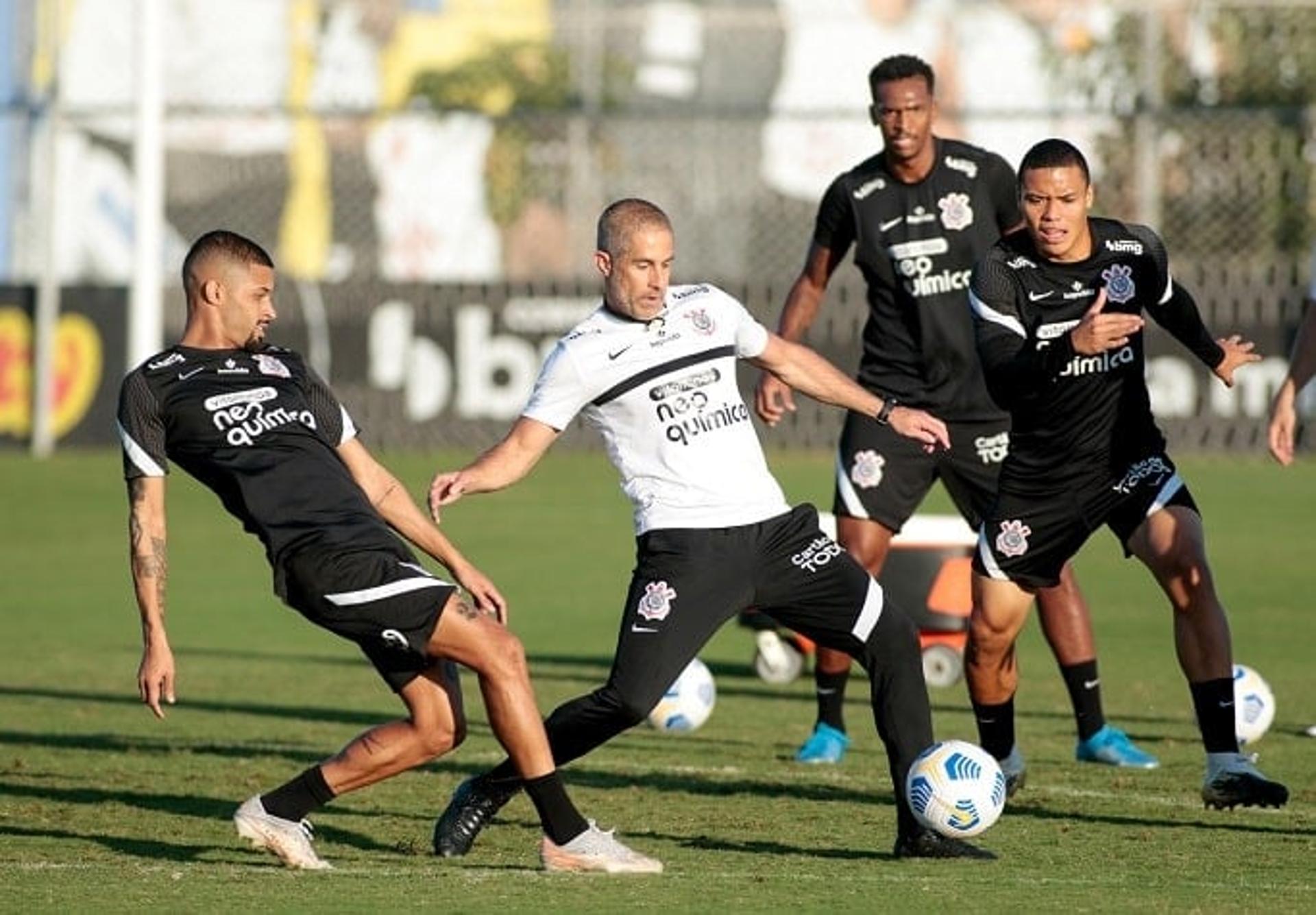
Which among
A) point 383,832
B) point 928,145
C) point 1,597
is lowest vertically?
point 1,597

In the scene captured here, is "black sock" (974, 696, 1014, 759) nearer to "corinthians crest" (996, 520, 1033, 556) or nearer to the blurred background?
"corinthians crest" (996, 520, 1033, 556)

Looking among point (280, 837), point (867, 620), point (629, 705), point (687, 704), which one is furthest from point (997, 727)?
point (280, 837)

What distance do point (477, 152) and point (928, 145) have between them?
20.9 m

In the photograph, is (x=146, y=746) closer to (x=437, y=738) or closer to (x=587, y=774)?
(x=587, y=774)

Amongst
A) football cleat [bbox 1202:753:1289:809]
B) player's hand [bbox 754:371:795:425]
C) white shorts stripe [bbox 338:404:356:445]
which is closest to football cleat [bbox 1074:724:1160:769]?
football cleat [bbox 1202:753:1289:809]

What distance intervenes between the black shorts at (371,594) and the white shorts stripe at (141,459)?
1.64ft

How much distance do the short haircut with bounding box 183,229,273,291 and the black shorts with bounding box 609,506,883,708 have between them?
5.01ft

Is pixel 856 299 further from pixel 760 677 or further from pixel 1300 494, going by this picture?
pixel 760 677

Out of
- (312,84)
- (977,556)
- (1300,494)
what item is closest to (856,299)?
(1300,494)

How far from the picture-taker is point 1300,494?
22938 mm

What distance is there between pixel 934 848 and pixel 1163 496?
1.68 meters

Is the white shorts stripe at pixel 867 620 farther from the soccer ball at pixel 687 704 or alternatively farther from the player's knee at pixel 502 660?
the soccer ball at pixel 687 704

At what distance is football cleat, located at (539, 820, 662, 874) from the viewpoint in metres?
8.55

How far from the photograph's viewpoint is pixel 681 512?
891 cm
